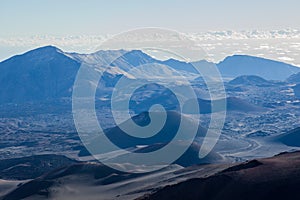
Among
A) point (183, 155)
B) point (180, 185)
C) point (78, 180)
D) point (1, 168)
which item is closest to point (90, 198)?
point (78, 180)

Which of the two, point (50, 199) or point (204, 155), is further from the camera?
point (204, 155)

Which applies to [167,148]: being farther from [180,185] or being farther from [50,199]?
[180,185]

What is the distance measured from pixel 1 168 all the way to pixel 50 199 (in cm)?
6843

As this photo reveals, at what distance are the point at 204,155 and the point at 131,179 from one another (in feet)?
163

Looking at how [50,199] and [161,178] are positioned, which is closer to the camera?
[50,199]

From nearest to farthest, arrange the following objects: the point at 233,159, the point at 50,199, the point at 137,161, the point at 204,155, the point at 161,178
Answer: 1. the point at 50,199
2. the point at 161,178
3. the point at 137,161
4. the point at 204,155
5. the point at 233,159

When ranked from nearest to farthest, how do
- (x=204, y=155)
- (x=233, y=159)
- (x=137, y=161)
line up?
(x=137, y=161) < (x=204, y=155) < (x=233, y=159)

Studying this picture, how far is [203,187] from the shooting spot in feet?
216

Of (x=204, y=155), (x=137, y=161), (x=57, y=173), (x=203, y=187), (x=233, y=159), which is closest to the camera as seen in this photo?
(x=203, y=187)

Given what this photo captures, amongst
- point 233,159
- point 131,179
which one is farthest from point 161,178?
point 233,159

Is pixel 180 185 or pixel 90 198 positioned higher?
pixel 180 185

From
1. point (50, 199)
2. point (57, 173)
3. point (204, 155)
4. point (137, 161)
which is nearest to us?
point (50, 199)

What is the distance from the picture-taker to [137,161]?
157500 millimetres

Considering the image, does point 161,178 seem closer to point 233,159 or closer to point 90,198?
point 90,198
